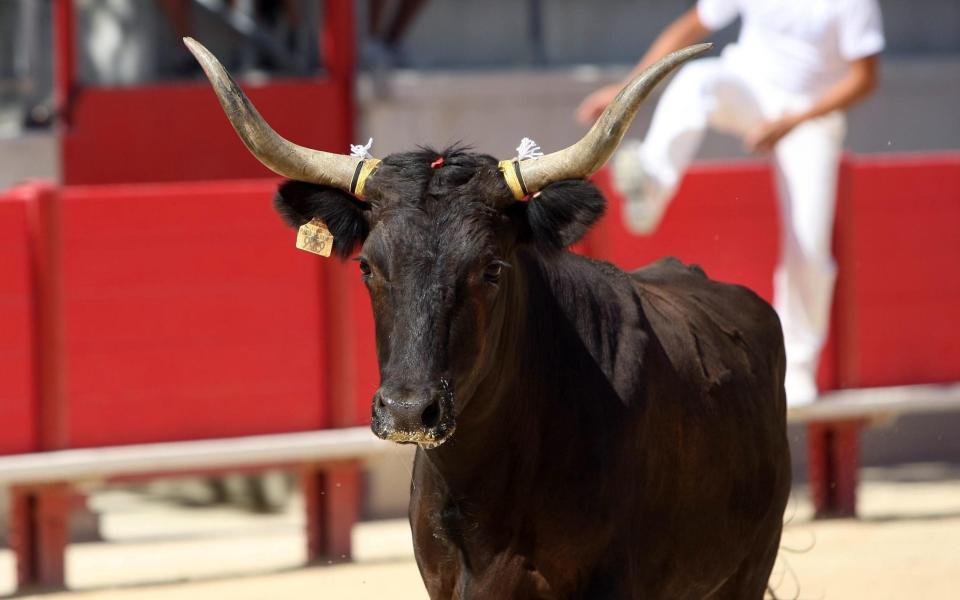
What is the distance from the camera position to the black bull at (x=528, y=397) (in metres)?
3.07

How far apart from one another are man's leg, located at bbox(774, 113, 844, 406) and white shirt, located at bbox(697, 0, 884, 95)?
220 mm

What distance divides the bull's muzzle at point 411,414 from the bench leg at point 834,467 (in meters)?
4.79

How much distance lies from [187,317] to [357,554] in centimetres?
121

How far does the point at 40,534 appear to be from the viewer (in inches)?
251

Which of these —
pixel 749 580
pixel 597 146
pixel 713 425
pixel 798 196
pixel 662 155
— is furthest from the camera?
pixel 798 196

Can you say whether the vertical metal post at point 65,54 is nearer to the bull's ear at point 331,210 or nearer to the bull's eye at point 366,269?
the bull's ear at point 331,210

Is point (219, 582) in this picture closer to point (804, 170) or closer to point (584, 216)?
point (804, 170)

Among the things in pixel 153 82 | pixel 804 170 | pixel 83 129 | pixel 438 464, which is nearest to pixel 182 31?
pixel 153 82

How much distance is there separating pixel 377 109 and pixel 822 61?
281 cm

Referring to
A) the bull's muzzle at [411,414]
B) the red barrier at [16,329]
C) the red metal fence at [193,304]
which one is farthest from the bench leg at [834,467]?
the bull's muzzle at [411,414]

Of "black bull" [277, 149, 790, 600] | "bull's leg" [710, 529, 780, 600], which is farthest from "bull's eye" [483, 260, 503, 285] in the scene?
"bull's leg" [710, 529, 780, 600]

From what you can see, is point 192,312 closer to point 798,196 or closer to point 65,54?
point 65,54

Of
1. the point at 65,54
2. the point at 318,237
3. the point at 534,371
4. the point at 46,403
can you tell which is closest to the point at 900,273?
the point at 46,403

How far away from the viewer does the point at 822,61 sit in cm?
678
